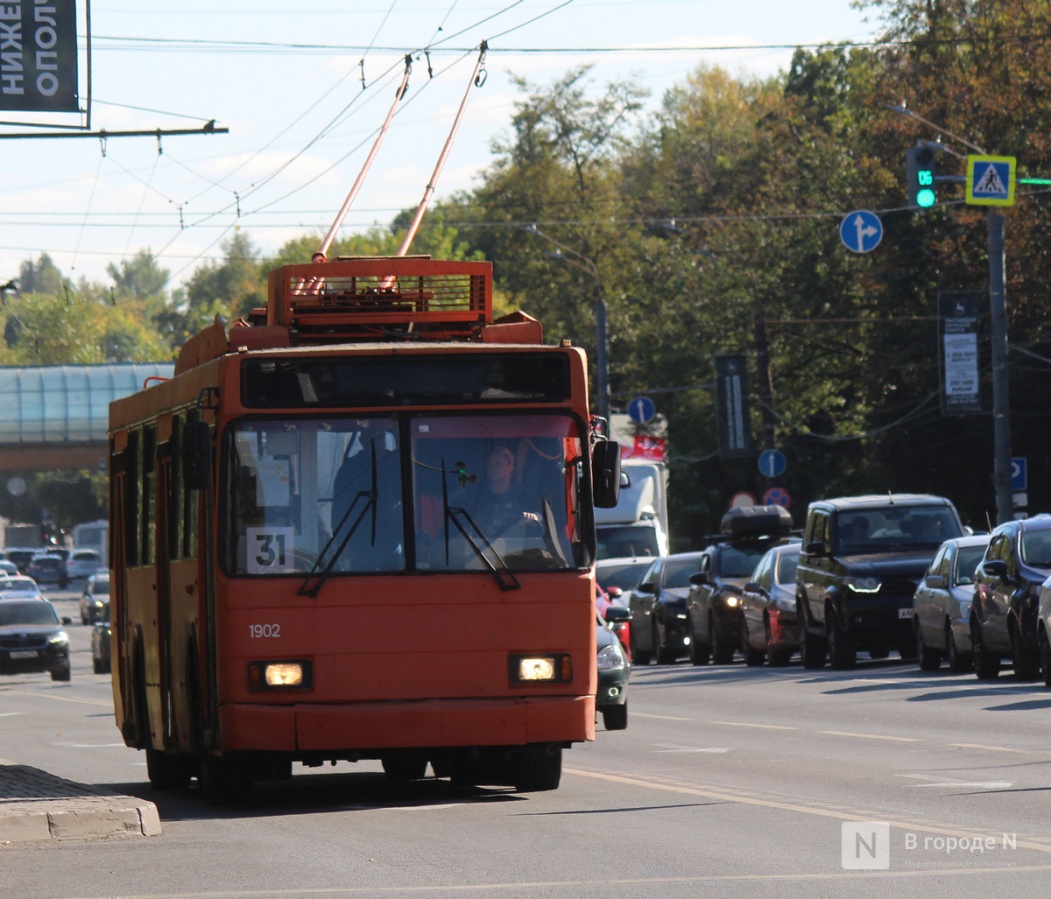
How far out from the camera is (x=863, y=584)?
29.7 meters

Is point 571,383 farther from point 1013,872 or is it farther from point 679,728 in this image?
point 679,728

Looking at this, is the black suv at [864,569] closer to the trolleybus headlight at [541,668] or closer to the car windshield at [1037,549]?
the car windshield at [1037,549]

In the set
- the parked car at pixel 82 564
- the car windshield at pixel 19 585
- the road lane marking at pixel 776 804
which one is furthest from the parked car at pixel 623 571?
the parked car at pixel 82 564

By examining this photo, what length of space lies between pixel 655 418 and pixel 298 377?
62619mm

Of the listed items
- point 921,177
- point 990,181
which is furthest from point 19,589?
point 921,177

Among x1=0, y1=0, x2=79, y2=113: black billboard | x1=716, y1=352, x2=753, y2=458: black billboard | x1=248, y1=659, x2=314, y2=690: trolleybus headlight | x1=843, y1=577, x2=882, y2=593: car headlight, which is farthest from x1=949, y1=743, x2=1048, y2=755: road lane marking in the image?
x1=716, y1=352, x2=753, y2=458: black billboard

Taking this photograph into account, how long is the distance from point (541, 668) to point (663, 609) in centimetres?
A: 2456

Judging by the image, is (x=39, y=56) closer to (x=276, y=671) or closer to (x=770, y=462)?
(x=276, y=671)

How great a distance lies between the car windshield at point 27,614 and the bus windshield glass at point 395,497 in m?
34.6

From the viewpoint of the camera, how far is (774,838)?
1152 centimetres

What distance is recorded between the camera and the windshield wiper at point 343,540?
43.3 ft

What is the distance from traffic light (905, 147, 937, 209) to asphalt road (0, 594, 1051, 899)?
1027cm

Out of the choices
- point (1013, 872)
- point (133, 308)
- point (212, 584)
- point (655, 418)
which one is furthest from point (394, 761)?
point (133, 308)

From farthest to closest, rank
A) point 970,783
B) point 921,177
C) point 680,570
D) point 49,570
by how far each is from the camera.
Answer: point 49,570, point 680,570, point 921,177, point 970,783
